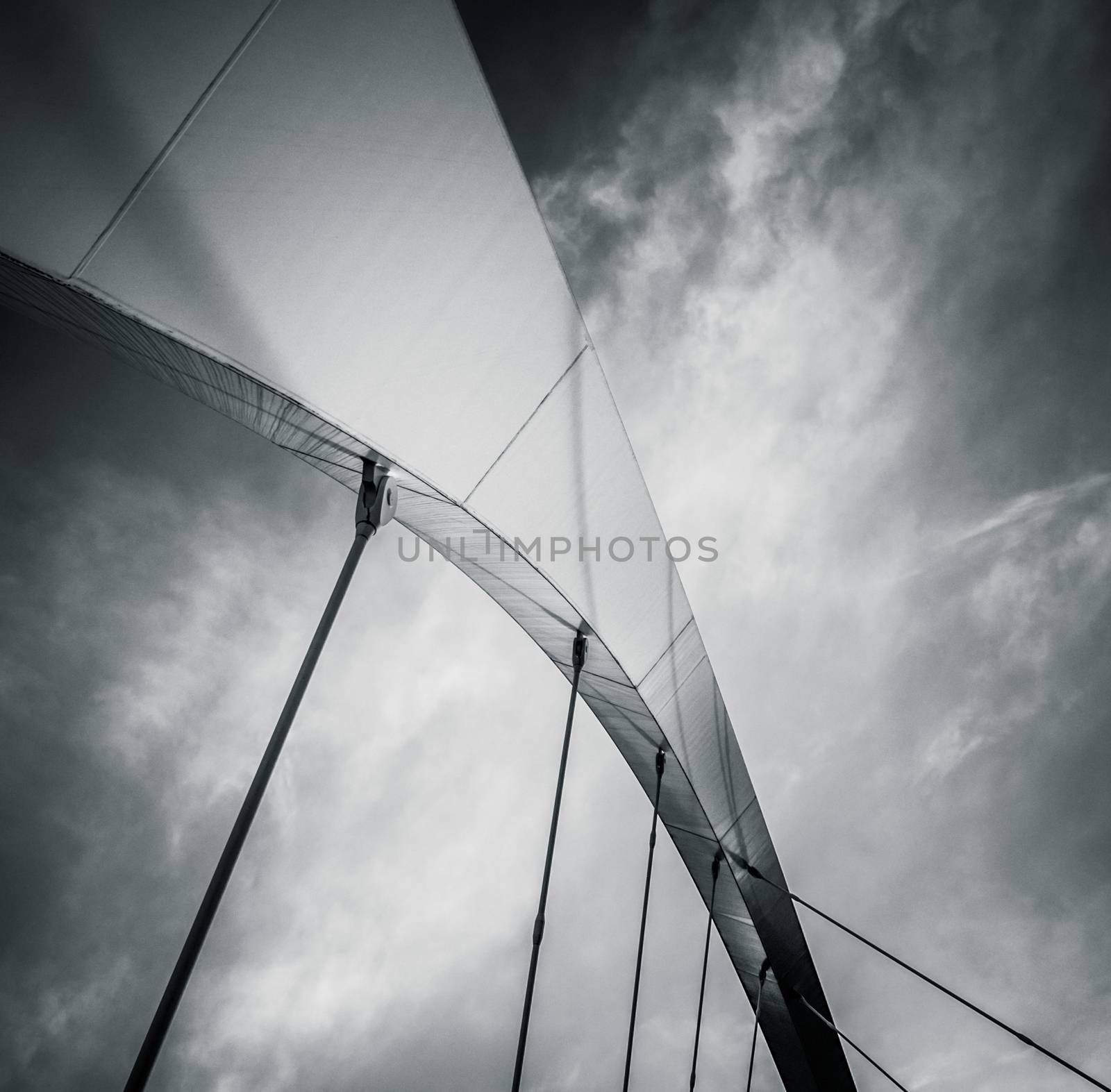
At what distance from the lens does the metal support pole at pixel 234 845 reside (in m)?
2.25

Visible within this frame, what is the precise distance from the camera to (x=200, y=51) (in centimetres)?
366

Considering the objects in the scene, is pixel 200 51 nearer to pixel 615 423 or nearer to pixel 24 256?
pixel 24 256

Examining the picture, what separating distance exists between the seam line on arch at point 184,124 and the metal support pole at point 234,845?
2269 millimetres

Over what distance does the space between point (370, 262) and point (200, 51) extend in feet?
4.76

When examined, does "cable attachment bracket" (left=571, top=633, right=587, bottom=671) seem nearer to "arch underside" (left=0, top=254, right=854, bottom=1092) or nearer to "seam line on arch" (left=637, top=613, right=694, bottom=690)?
"arch underside" (left=0, top=254, right=854, bottom=1092)

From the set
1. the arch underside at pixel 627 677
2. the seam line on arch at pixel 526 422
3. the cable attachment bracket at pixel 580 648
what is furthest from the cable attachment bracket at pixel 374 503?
the cable attachment bracket at pixel 580 648

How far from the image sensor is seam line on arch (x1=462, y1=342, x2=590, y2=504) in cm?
569

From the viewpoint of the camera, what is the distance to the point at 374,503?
436 cm

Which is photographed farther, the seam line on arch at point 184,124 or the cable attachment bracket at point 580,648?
the cable attachment bracket at point 580,648

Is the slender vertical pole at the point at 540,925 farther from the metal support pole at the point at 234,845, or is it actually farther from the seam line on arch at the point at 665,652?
the metal support pole at the point at 234,845

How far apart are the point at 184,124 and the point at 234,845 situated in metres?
4.09

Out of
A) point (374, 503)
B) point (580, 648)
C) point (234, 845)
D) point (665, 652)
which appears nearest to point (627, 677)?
point (665, 652)

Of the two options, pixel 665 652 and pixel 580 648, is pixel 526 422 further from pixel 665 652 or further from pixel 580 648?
pixel 665 652

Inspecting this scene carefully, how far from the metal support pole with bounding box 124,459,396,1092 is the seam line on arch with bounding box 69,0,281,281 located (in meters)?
2.27
